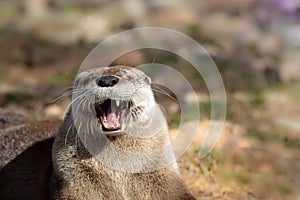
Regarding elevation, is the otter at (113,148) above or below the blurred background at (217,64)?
below

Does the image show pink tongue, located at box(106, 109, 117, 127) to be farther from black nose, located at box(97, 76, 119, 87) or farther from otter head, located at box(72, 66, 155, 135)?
black nose, located at box(97, 76, 119, 87)

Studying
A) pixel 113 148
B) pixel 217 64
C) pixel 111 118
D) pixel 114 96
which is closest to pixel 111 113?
pixel 111 118

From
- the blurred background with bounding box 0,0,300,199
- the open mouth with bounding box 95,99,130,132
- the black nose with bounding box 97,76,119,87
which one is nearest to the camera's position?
the black nose with bounding box 97,76,119,87

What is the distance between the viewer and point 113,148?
5.57 meters

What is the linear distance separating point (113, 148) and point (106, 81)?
0.64m

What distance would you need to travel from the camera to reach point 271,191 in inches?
295

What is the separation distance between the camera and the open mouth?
5.24 metres

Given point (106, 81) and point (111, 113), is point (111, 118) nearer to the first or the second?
point (111, 113)

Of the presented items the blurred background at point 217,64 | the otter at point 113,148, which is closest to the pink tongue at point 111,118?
the otter at point 113,148

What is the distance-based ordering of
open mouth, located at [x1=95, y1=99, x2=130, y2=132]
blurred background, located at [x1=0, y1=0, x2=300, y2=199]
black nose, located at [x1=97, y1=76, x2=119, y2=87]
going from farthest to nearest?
1. blurred background, located at [x1=0, y1=0, x2=300, y2=199]
2. open mouth, located at [x1=95, y1=99, x2=130, y2=132]
3. black nose, located at [x1=97, y1=76, x2=119, y2=87]

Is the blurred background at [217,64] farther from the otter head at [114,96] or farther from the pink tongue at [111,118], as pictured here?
the pink tongue at [111,118]

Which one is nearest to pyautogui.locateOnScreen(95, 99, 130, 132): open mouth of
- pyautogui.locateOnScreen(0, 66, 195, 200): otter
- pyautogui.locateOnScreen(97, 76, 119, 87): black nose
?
pyautogui.locateOnScreen(0, 66, 195, 200): otter

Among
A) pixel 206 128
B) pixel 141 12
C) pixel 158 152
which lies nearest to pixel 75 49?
pixel 141 12

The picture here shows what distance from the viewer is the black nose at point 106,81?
5.12 meters
